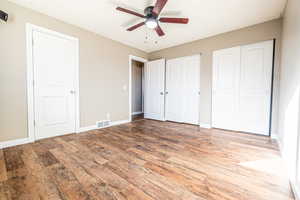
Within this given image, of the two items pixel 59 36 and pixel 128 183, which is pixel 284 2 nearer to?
pixel 128 183

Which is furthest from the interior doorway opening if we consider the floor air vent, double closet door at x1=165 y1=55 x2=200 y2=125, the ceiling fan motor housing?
the ceiling fan motor housing

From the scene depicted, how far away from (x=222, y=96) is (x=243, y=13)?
1.76 meters

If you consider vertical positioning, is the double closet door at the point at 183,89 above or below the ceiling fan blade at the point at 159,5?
below

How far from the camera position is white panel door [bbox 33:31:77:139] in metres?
2.51

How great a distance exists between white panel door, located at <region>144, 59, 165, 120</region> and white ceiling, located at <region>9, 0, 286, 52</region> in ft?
4.25

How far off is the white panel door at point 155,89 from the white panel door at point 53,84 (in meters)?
2.44

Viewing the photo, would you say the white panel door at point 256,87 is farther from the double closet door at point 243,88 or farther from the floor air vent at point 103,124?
the floor air vent at point 103,124

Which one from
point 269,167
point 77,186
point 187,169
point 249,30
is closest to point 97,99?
point 77,186

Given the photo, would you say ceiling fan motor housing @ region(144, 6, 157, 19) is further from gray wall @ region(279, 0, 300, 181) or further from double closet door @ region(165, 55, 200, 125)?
double closet door @ region(165, 55, 200, 125)

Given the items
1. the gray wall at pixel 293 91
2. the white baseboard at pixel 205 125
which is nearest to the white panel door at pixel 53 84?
the white baseboard at pixel 205 125

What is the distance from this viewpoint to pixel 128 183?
1.34 metres

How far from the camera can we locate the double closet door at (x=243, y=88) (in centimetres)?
280

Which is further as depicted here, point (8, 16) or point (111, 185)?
point (8, 16)

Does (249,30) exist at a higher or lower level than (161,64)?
higher
